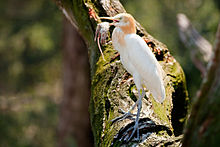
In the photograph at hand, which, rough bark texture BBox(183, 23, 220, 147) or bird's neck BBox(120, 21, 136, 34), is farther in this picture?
bird's neck BBox(120, 21, 136, 34)

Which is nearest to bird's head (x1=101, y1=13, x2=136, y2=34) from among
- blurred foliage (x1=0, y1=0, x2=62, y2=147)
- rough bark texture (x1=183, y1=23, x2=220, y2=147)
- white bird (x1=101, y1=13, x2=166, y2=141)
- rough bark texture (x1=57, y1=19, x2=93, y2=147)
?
white bird (x1=101, y1=13, x2=166, y2=141)

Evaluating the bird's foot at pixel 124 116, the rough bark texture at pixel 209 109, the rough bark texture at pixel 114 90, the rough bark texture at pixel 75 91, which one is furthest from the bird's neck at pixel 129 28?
the rough bark texture at pixel 75 91

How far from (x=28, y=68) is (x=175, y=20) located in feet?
13.6

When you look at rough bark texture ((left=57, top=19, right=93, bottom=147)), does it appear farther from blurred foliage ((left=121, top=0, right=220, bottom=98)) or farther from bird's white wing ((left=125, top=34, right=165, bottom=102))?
bird's white wing ((left=125, top=34, right=165, bottom=102))

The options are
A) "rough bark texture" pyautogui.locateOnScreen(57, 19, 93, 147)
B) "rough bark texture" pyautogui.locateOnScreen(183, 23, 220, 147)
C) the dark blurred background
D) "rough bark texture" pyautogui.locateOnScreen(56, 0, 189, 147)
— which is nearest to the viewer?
"rough bark texture" pyautogui.locateOnScreen(183, 23, 220, 147)

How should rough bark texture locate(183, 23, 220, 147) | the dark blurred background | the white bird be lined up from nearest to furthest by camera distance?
rough bark texture locate(183, 23, 220, 147) → the white bird → the dark blurred background

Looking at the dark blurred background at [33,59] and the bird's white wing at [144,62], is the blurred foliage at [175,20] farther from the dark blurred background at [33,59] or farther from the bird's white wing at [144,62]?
the bird's white wing at [144,62]

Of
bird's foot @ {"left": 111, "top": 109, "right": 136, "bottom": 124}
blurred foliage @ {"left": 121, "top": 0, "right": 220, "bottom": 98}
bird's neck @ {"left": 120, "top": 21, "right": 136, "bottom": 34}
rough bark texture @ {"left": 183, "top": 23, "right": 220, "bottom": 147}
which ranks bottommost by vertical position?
blurred foliage @ {"left": 121, "top": 0, "right": 220, "bottom": 98}

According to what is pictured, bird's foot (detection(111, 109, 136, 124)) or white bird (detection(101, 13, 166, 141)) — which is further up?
white bird (detection(101, 13, 166, 141))

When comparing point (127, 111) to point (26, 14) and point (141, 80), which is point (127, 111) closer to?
point (141, 80)

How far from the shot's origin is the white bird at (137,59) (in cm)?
205

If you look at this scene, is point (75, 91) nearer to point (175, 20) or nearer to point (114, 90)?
point (114, 90)

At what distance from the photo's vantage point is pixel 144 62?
2098mm

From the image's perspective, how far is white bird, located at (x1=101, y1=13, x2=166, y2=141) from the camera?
205 cm
